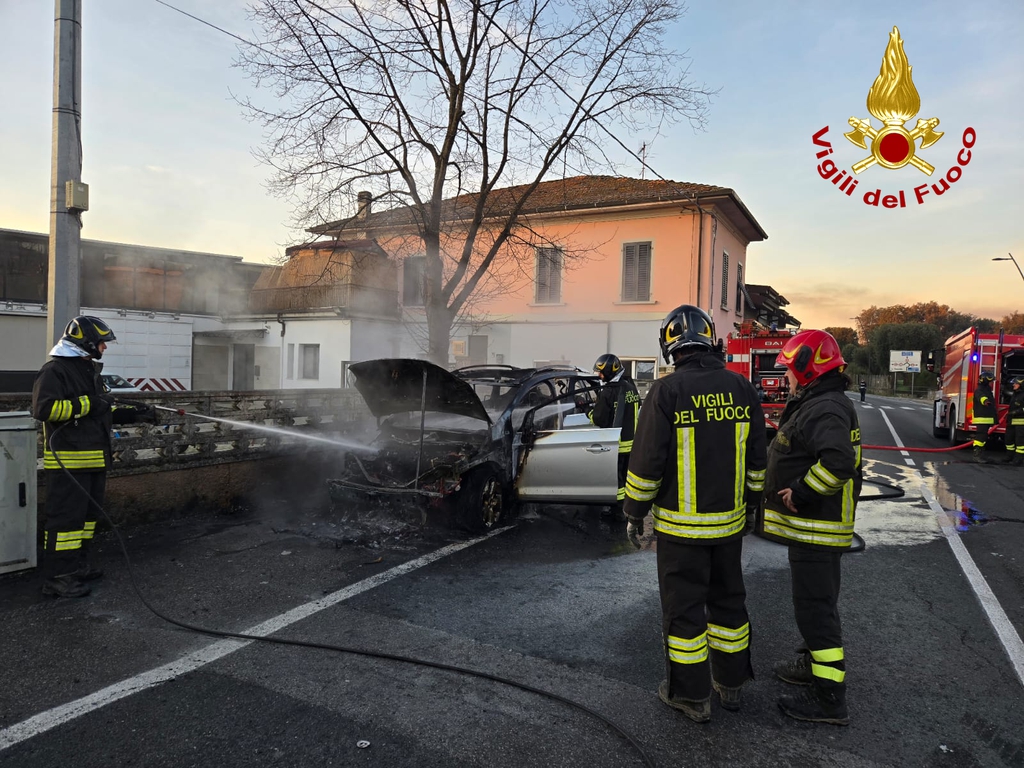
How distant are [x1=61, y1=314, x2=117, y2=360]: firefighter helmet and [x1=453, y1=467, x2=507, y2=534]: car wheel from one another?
308cm

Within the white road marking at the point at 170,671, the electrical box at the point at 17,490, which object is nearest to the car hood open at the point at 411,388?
the white road marking at the point at 170,671

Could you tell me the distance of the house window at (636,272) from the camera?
2011 centimetres

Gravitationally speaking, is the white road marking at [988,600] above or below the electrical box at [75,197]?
below

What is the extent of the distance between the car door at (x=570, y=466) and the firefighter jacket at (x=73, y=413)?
11.8 ft

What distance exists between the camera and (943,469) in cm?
1112

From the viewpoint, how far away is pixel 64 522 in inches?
175

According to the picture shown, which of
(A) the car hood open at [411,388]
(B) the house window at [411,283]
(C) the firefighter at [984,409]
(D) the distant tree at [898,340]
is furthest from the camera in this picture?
(D) the distant tree at [898,340]

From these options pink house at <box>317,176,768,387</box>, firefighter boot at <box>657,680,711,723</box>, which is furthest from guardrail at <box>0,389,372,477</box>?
pink house at <box>317,176,768,387</box>

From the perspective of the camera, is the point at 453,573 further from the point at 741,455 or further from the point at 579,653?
the point at 741,455

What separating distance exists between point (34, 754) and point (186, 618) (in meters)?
1.44

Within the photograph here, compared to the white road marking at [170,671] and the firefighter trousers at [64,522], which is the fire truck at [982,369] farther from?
the firefighter trousers at [64,522]

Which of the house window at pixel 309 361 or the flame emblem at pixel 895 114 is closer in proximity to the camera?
the flame emblem at pixel 895 114

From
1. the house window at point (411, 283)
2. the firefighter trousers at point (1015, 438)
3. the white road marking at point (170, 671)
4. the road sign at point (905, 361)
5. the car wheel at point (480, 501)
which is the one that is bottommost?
the white road marking at point (170, 671)

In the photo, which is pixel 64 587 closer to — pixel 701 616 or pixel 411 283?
pixel 701 616
